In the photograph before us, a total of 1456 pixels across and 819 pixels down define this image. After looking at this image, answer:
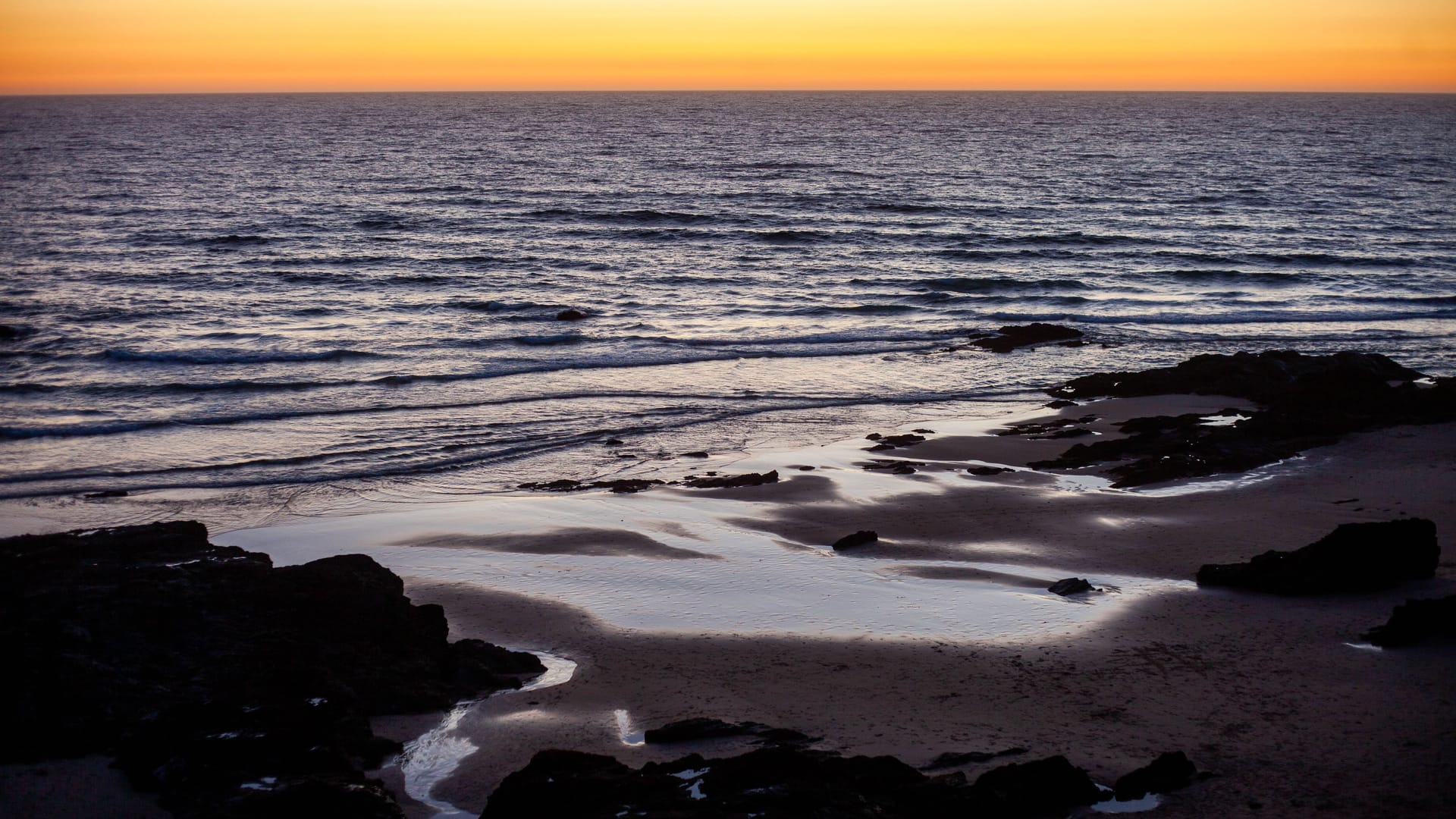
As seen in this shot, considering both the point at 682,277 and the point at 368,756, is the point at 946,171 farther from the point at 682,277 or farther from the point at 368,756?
the point at 368,756

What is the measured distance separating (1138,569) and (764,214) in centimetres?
3749

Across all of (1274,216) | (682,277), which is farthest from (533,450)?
(1274,216)

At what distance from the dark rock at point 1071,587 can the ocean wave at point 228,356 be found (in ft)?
53.3

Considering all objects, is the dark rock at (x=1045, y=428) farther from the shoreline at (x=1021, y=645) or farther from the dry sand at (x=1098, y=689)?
the dry sand at (x=1098, y=689)

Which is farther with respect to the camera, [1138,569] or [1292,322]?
[1292,322]

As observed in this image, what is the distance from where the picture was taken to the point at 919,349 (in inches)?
933

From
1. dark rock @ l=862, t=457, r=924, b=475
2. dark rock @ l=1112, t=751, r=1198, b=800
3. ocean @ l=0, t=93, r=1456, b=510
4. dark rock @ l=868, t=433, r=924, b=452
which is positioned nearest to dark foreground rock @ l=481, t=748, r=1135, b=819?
dark rock @ l=1112, t=751, r=1198, b=800

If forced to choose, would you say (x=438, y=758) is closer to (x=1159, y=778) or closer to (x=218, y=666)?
(x=218, y=666)

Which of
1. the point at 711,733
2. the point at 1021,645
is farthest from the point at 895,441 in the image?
the point at 711,733

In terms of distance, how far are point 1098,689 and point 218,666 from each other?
5.88 metres

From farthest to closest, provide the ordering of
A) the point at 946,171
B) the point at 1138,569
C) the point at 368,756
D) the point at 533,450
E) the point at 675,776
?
1. the point at 946,171
2. the point at 533,450
3. the point at 1138,569
4. the point at 368,756
5. the point at 675,776

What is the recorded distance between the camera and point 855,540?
1110 cm

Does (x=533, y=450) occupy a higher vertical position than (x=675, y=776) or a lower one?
lower

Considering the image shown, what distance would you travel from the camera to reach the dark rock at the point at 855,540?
11.0 metres
